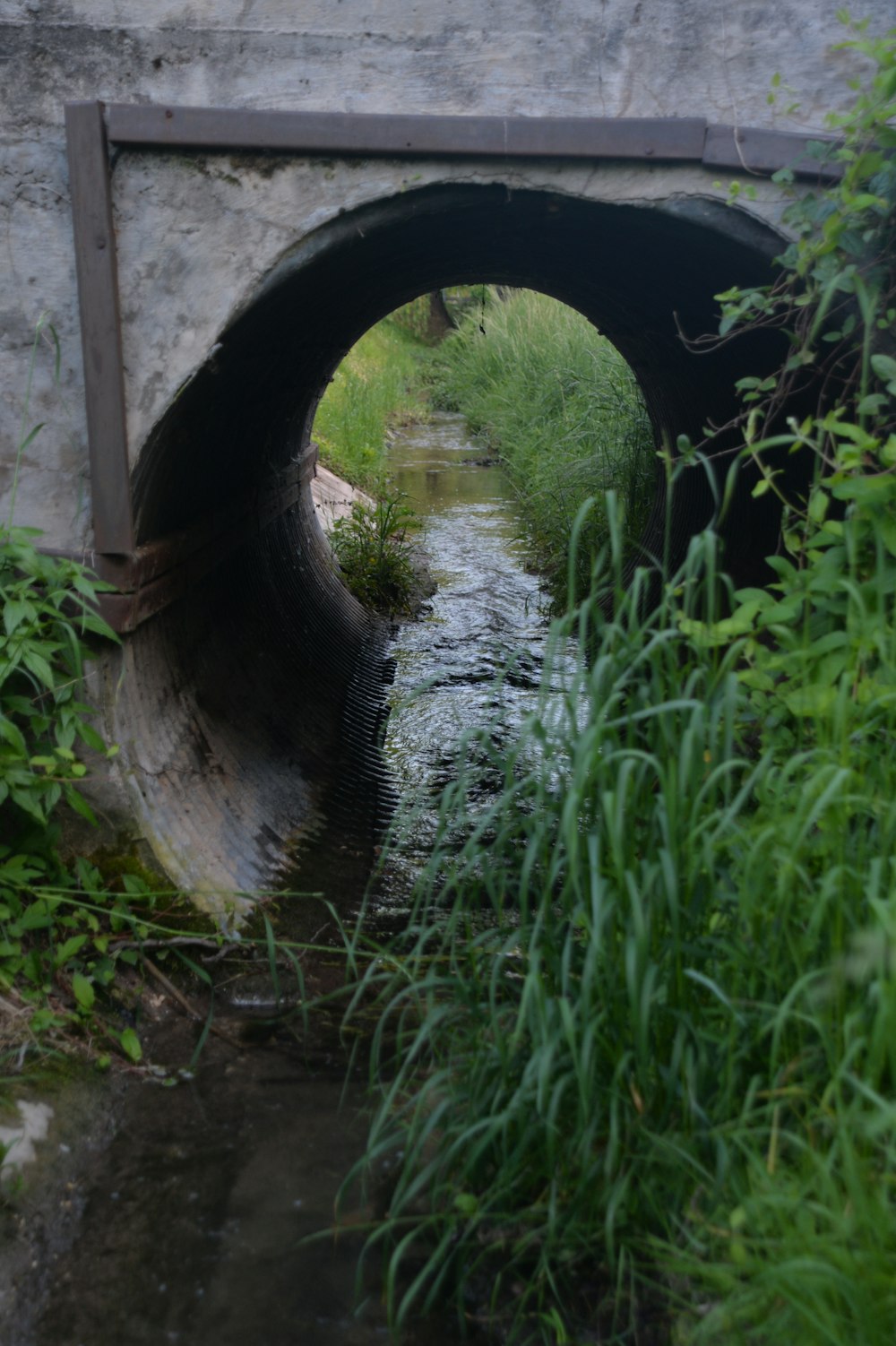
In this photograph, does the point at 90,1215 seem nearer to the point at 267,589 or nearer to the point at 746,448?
the point at 746,448

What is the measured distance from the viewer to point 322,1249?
2410 mm

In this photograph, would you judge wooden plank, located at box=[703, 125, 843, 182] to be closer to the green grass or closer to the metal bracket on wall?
the metal bracket on wall

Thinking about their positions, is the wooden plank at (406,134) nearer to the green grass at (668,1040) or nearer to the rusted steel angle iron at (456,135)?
the rusted steel angle iron at (456,135)

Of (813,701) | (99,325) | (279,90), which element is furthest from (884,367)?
(99,325)

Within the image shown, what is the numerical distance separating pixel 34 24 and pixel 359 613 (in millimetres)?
4559

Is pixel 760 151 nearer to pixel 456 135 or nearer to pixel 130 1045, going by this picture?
pixel 456 135

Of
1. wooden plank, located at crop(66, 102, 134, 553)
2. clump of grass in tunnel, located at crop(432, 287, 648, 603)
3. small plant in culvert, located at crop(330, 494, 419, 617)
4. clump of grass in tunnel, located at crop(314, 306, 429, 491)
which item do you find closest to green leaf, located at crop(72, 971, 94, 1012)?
wooden plank, located at crop(66, 102, 134, 553)

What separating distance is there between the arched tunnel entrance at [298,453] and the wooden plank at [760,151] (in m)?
0.12

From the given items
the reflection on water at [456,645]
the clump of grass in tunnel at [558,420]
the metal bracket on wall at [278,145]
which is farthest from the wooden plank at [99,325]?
the clump of grass in tunnel at [558,420]

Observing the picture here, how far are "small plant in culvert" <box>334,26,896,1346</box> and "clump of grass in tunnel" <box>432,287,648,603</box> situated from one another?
12.3ft

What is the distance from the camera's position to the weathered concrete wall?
3043 millimetres

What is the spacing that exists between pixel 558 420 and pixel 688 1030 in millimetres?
9072

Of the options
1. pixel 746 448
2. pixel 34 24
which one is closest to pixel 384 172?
pixel 34 24

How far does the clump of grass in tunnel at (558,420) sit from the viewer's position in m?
8.05
